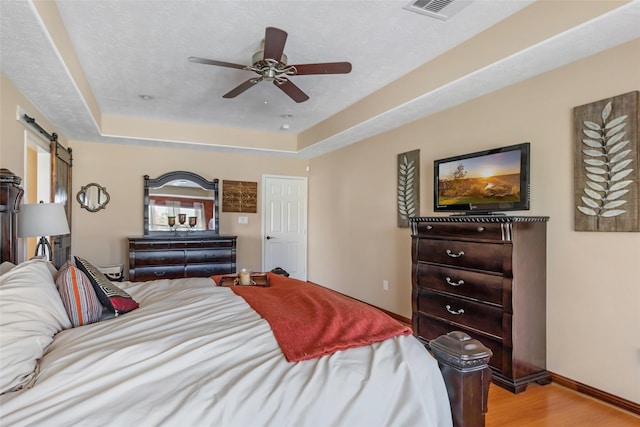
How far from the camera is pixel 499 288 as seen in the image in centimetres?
265

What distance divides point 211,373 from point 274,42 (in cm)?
203

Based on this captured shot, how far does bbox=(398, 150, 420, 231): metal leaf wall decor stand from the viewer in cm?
406

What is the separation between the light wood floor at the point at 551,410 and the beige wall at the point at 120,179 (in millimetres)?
4523

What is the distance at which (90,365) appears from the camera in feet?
3.99

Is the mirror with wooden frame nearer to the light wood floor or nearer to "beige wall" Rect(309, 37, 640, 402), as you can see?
"beige wall" Rect(309, 37, 640, 402)

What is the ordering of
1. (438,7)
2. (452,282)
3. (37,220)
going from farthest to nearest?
(452,282) → (37,220) → (438,7)

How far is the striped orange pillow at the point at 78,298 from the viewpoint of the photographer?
1696 millimetres

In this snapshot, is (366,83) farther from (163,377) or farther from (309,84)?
(163,377)

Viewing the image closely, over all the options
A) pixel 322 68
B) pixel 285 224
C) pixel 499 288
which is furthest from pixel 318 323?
pixel 285 224

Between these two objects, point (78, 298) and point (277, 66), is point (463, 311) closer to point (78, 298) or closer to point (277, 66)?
point (277, 66)

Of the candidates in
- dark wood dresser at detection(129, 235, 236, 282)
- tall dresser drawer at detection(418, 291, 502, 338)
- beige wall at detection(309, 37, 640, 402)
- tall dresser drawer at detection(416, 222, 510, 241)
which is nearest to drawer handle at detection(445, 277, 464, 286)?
tall dresser drawer at detection(418, 291, 502, 338)

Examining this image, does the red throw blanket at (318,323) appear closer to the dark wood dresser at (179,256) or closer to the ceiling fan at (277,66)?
the ceiling fan at (277,66)

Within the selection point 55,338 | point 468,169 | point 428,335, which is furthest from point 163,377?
point 468,169

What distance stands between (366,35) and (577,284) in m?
2.42
